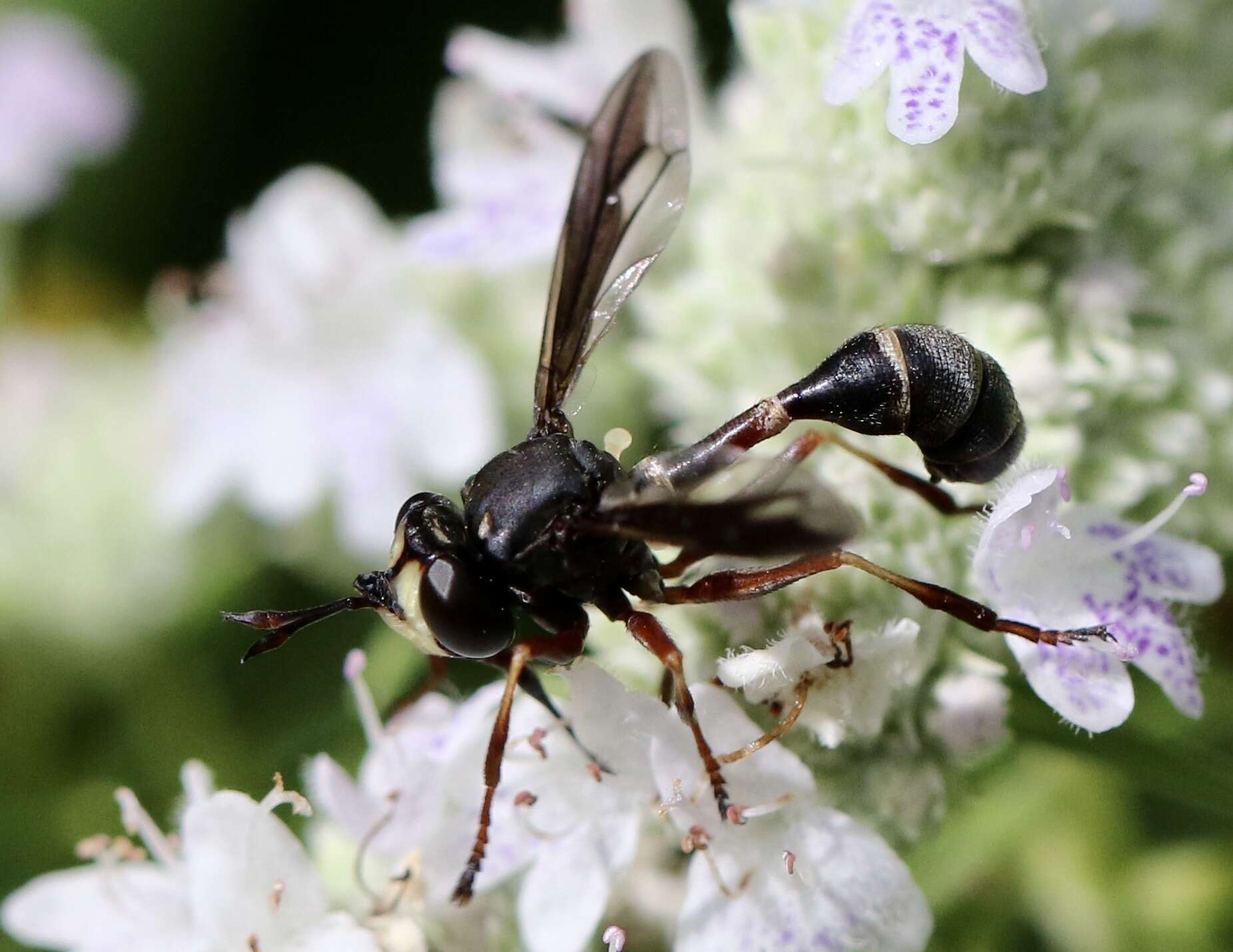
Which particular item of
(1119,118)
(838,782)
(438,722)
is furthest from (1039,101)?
(438,722)

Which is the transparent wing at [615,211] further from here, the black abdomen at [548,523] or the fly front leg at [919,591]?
the fly front leg at [919,591]

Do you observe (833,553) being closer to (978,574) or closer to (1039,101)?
(978,574)

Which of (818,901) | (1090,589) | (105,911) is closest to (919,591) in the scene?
(1090,589)

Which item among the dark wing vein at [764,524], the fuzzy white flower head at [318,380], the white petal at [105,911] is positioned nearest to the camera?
the dark wing vein at [764,524]

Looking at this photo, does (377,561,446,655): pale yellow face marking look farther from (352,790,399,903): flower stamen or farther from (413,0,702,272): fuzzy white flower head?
(413,0,702,272): fuzzy white flower head

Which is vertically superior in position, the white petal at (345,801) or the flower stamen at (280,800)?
the flower stamen at (280,800)

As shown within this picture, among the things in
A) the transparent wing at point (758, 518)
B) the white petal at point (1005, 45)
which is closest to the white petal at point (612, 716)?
the transparent wing at point (758, 518)

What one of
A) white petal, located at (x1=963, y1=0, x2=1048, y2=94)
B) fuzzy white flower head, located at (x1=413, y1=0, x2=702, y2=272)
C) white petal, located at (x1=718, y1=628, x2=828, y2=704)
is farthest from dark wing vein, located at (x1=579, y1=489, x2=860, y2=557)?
fuzzy white flower head, located at (x1=413, y1=0, x2=702, y2=272)
